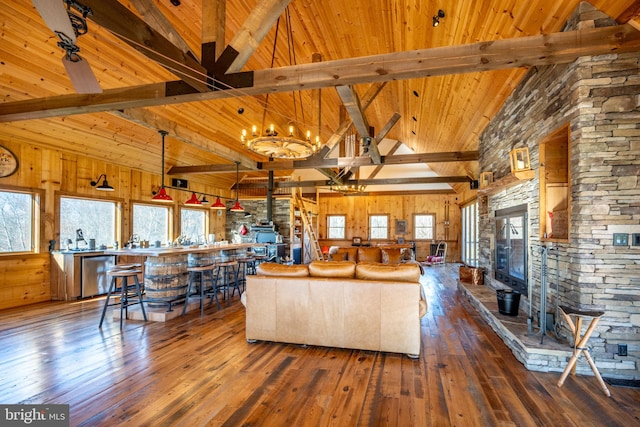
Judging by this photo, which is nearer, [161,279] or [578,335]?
[578,335]

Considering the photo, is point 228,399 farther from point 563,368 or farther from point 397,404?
point 563,368

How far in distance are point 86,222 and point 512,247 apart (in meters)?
8.41

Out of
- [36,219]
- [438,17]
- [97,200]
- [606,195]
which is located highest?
[438,17]

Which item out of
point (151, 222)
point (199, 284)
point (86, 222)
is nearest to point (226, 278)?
point (199, 284)

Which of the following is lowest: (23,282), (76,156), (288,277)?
(23,282)

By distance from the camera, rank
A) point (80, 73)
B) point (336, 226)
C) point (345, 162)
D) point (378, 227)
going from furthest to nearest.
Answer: point (336, 226) → point (378, 227) → point (345, 162) → point (80, 73)

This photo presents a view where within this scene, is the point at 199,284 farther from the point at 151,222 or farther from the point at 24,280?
the point at 151,222

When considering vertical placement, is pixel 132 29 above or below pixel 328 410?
above

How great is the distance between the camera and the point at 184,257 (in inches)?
223

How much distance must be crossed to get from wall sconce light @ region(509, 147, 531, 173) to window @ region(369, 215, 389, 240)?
9877 mm

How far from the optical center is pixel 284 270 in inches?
159

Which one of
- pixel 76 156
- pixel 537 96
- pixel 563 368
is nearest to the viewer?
pixel 563 368

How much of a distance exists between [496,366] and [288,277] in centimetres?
244

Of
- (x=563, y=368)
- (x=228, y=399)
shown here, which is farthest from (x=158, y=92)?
(x=563, y=368)
